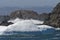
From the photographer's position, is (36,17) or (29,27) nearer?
(29,27)

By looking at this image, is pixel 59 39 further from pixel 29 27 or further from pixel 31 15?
pixel 31 15

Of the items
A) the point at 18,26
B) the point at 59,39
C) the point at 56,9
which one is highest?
the point at 56,9

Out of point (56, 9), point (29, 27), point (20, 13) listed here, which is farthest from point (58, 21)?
point (20, 13)

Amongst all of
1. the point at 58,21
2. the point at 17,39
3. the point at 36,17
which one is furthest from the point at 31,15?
the point at 17,39

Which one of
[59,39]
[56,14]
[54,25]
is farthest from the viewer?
[56,14]

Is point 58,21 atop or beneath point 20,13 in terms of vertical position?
beneath

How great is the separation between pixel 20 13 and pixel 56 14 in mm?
44275

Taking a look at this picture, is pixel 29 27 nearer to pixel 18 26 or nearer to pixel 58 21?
pixel 18 26

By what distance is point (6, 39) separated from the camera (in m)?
35.8

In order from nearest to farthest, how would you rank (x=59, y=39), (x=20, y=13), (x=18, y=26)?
(x=59, y=39), (x=18, y=26), (x=20, y=13)

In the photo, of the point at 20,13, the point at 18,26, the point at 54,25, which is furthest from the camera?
the point at 20,13

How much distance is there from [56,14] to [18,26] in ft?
75.8

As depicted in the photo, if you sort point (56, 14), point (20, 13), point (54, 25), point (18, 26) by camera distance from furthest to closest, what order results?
point (20, 13) < point (56, 14) < point (54, 25) < point (18, 26)

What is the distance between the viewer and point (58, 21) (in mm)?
75562
